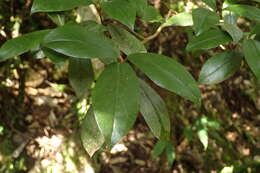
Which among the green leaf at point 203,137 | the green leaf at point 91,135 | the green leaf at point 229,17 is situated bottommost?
the green leaf at point 203,137

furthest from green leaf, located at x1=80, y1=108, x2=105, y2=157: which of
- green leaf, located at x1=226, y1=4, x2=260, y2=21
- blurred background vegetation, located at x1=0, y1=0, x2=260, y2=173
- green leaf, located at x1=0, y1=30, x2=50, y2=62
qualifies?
blurred background vegetation, located at x1=0, y1=0, x2=260, y2=173

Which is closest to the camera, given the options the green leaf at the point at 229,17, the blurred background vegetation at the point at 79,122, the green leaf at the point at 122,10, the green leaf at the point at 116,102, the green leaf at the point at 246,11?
the green leaf at the point at 116,102

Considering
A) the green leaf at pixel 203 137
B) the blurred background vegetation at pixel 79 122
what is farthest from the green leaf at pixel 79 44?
the green leaf at pixel 203 137

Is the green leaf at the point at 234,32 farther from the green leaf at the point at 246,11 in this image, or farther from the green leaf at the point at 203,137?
the green leaf at the point at 203,137

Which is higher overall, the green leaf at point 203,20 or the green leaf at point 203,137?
the green leaf at point 203,20

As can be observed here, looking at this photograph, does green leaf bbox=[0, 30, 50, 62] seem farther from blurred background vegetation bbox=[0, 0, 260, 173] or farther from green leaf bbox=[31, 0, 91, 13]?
blurred background vegetation bbox=[0, 0, 260, 173]

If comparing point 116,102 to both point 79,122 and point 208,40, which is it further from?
point 79,122

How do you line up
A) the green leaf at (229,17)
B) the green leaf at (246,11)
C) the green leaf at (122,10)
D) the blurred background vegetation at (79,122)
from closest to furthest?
the green leaf at (122,10) → the green leaf at (246,11) → the green leaf at (229,17) → the blurred background vegetation at (79,122)
